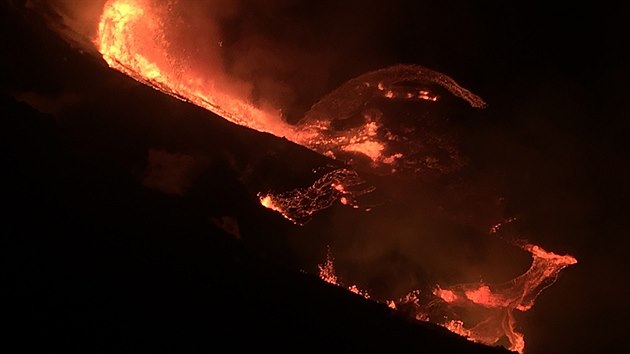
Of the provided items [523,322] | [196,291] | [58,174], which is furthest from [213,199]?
[523,322]

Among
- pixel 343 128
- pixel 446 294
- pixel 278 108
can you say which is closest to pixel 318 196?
pixel 343 128

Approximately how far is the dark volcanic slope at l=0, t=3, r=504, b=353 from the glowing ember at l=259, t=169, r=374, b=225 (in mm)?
212

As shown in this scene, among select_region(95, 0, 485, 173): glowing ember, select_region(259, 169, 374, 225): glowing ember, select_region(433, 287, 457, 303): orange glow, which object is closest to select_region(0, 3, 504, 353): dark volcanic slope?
select_region(259, 169, 374, 225): glowing ember

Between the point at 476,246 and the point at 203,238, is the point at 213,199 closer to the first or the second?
the point at 203,238

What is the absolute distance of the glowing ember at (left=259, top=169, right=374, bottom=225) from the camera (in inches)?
246

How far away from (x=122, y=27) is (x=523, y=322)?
685 centimetres

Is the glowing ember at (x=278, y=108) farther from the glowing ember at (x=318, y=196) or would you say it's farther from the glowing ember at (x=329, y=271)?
the glowing ember at (x=329, y=271)

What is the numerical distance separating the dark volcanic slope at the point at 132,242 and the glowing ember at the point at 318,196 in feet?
0.70

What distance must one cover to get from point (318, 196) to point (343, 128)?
1.67 meters

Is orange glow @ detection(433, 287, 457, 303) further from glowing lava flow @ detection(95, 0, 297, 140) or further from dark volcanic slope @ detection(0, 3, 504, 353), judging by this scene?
glowing lava flow @ detection(95, 0, 297, 140)

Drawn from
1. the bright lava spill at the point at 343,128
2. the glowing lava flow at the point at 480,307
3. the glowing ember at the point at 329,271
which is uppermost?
the bright lava spill at the point at 343,128

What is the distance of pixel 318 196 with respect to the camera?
260 inches

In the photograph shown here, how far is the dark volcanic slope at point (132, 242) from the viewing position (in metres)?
4.48

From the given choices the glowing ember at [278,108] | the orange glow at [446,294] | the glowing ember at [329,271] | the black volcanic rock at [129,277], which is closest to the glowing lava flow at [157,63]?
the glowing ember at [278,108]
